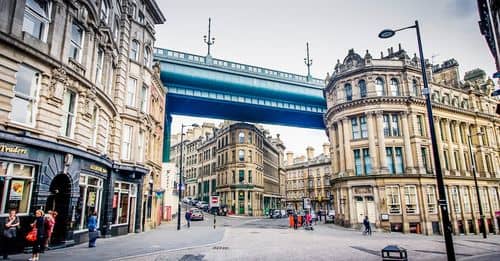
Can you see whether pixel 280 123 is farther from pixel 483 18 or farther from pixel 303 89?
pixel 483 18

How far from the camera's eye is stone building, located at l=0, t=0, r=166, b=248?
1119 cm

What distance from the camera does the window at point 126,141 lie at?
21000mm

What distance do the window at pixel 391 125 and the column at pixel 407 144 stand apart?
701mm

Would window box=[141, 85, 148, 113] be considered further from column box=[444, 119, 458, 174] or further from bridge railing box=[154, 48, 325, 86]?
column box=[444, 119, 458, 174]

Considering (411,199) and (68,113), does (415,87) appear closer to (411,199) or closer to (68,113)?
(411,199)

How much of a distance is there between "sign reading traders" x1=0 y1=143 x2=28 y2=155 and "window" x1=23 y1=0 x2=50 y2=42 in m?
4.64

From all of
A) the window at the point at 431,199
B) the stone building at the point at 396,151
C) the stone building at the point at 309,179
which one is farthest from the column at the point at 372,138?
the stone building at the point at 309,179

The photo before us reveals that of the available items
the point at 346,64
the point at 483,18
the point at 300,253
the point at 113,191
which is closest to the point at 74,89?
the point at 113,191

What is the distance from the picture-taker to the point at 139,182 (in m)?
22.6

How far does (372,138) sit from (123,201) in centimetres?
2492

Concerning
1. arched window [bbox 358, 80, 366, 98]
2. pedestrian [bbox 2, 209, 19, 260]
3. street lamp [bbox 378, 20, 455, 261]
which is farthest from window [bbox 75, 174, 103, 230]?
arched window [bbox 358, 80, 366, 98]

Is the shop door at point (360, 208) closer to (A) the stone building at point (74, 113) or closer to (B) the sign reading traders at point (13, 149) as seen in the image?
(A) the stone building at point (74, 113)

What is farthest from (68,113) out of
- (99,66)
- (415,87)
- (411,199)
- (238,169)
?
(238,169)

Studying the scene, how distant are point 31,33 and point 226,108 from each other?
123 feet
